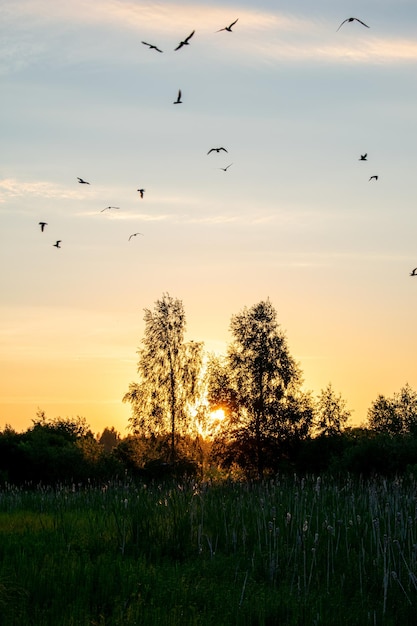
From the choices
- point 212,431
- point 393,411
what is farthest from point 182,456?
point 393,411

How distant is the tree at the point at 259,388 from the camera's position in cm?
4191

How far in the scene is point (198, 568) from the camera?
13.5 metres

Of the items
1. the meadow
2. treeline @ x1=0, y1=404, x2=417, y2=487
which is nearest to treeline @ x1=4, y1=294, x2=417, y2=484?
treeline @ x1=0, y1=404, x2=417, y2=487

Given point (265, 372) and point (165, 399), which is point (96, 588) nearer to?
point (265, 372)

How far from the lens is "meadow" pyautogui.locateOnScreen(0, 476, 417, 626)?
35.8 feet

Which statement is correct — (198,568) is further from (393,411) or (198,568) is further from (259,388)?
(393,411)

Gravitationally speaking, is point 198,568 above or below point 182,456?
below

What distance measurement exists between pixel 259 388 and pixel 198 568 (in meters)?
29.7

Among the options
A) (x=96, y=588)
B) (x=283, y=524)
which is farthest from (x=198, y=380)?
(x=96, y=588)

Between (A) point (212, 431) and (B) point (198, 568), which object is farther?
(A) point (212, 431)

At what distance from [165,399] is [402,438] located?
20100 millimetres

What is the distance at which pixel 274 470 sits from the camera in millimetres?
41094

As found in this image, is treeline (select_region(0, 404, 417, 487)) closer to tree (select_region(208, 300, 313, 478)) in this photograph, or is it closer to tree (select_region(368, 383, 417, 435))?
tree (select_region(208, 300, 313, 478))

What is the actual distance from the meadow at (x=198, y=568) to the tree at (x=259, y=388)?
914 inches
